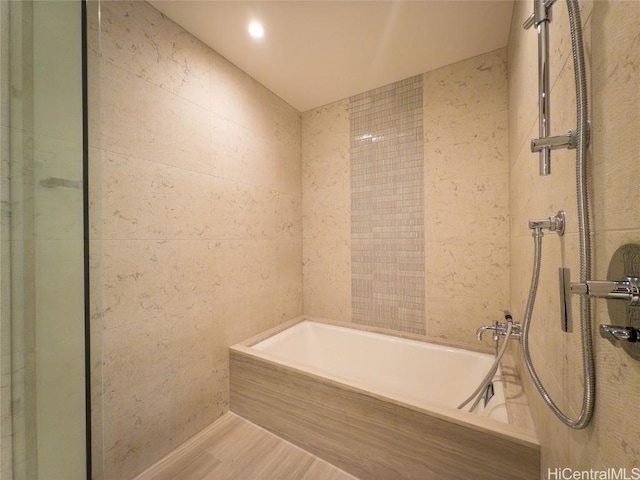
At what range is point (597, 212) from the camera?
497mm

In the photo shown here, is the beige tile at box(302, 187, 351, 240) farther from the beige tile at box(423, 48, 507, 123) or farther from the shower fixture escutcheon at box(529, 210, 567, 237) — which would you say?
the shower fixture escutcheon at box(529, 210, 567, 237)

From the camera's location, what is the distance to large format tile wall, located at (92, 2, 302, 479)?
3.99ft

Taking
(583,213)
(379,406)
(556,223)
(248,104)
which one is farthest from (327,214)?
(583,213)

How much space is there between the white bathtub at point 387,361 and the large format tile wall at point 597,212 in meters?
0.61

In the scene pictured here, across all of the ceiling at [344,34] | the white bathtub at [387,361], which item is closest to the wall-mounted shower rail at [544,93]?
the ceiling at [344,34]

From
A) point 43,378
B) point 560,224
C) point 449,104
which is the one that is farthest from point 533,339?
point 43,378

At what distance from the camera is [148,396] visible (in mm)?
1334

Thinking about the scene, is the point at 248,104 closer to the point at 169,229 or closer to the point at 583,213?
the point at 169,229

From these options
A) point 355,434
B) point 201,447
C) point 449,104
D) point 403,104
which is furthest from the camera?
point 403,104

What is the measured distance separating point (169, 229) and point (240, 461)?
1346 mm

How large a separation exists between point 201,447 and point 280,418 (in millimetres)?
472

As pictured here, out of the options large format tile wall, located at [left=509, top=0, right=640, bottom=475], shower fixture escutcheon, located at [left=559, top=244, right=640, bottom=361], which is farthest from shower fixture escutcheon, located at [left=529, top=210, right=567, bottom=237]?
shower fixture escutcheon, located at [left=559, top=244, right=640, bottom=361]

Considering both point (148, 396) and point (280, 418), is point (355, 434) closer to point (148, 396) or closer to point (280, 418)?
point (280, 418)

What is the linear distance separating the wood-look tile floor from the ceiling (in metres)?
2.50
